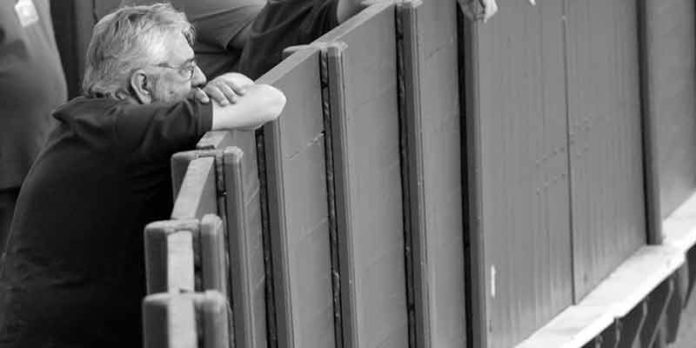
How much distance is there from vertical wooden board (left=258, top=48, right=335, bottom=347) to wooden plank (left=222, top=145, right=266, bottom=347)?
Result: 0.09 m

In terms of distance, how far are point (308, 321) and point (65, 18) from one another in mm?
3519

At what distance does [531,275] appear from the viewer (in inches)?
305

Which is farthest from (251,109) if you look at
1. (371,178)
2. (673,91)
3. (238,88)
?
(673,91)

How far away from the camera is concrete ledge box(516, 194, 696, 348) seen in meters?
7.77

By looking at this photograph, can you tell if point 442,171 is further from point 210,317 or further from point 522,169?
point 210,317

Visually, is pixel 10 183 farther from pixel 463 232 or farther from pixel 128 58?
pixel 128 58

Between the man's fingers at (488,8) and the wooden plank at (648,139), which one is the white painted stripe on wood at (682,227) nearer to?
the wooden plank at (648,139)

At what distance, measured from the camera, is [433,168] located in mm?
6699

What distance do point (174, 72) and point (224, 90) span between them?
0.18m

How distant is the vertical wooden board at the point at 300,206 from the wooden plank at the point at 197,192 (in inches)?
23.7

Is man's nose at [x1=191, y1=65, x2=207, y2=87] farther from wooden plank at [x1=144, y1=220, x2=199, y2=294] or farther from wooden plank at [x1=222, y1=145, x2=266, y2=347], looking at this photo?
wooden plank at [x1=144, y1=220, x2=199, y2=294]

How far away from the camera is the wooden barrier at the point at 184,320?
3752 millimetres

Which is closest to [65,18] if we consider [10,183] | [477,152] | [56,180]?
[10,183]

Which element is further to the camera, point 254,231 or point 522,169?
point 522,169
